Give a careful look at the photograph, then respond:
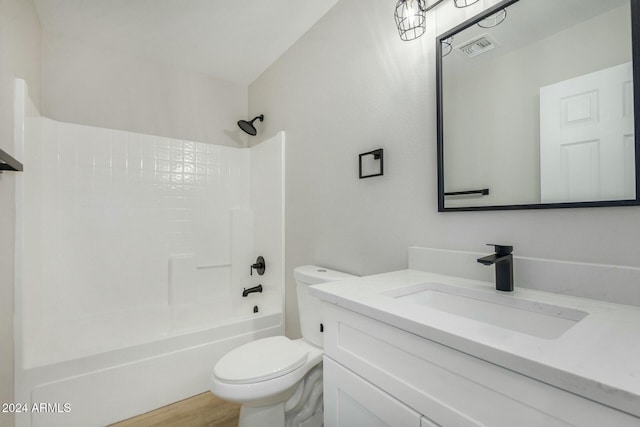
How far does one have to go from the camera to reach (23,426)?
1.36 metres

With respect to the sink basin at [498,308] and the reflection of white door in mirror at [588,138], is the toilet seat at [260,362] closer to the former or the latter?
the sink basin at [498,308]

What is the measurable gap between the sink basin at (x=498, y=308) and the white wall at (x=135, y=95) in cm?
230

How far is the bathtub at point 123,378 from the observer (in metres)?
1.40

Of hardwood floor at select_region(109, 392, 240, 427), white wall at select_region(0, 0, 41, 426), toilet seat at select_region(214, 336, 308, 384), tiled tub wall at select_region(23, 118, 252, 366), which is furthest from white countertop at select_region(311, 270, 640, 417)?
tiled tub wall at select_region(23, 118, 252, 366)

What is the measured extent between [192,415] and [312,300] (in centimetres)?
97

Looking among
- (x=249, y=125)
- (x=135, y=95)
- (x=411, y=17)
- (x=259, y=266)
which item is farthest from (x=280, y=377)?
(x=135, y=95)

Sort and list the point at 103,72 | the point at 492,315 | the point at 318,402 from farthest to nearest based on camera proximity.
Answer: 1. the point at 103,72
2. the point at 318,402
3. the point at 492,315

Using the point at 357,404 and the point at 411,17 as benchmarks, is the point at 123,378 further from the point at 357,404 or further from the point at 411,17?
the point at 411,17

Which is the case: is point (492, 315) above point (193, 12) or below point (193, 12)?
below

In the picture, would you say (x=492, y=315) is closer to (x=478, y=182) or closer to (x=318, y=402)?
(x=478, y=182)

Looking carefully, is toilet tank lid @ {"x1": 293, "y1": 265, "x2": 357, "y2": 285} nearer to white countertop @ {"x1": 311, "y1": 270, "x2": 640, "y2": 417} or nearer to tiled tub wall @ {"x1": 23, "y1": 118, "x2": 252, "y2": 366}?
white countertop @ {"x1": 311, "y1": 270, "x2": 640, "y2": 417}

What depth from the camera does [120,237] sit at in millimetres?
2127

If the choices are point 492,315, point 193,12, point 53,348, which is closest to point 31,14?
point 193,12

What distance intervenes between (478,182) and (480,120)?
238mm
